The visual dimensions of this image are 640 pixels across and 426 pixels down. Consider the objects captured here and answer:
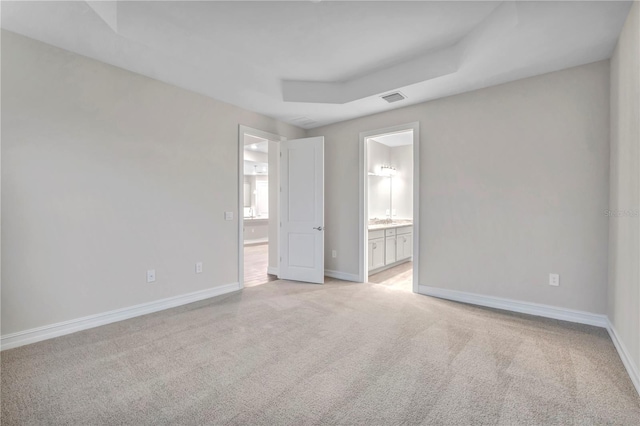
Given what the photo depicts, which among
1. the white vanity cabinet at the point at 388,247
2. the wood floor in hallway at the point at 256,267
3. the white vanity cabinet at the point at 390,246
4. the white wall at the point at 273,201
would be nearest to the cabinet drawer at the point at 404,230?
the white vanity cabinet at the point at 388,247

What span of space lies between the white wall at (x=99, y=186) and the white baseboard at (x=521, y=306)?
2874 mm

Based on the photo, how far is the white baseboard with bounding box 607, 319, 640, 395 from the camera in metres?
1.86

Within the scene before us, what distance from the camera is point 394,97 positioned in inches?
144

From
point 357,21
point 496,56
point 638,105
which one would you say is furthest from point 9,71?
point 638,105

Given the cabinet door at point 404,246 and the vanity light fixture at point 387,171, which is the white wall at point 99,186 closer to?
the cabinet door at point 404,246

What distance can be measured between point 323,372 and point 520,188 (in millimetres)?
2769

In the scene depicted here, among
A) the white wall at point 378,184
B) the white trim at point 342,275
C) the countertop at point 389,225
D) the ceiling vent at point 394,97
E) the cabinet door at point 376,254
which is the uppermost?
the ceiling vent at point 394,97

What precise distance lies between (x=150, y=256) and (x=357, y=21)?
3.09m

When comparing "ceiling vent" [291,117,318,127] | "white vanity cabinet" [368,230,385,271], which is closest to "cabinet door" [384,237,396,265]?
"white vanity cabinet" [368,230,385,271]

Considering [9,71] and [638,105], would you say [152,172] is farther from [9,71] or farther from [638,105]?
[638,105]

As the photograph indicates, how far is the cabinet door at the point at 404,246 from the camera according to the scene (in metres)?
5.82

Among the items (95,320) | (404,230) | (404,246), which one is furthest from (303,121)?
(95,320)

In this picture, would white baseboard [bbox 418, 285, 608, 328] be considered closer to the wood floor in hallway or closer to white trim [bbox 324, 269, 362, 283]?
white trim [bbox 324, 269, 362, 283]

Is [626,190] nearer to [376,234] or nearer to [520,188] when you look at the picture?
[520,188]
